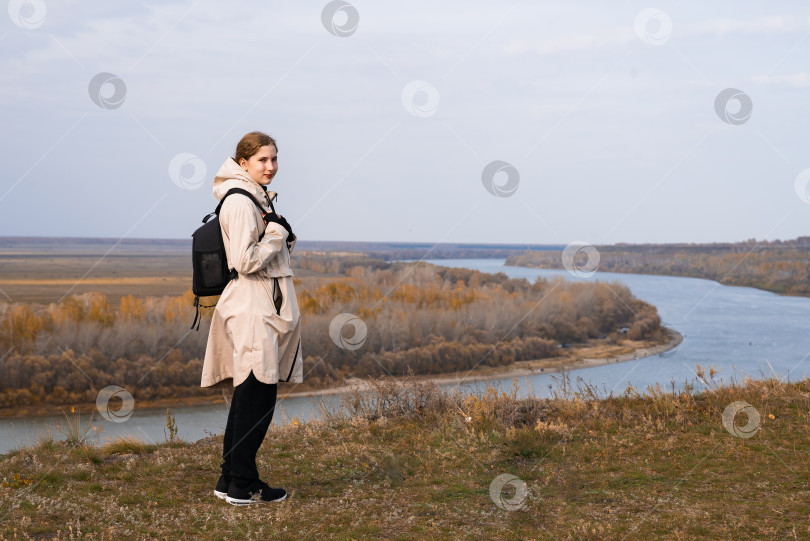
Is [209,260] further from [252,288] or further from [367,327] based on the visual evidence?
[367,327]

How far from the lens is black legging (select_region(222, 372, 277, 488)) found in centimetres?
445

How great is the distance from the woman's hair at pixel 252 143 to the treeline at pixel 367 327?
99.3 feet

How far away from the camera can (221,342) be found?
454cm

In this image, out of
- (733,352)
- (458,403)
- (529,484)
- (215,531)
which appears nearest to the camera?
(215,531)

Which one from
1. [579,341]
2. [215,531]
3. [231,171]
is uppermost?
[579,341]

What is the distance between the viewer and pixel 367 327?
43.5 meters

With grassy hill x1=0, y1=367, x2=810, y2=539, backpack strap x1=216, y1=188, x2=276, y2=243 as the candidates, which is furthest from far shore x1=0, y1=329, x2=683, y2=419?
backpack strap x1=216, y1=188, x2=276, y2=243

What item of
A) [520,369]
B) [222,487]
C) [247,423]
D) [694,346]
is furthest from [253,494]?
[694,346]

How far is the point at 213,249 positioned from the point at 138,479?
7.18 feet

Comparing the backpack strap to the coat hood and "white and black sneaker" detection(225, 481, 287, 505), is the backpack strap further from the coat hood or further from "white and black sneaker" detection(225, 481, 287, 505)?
"white and black sneaker" detection(225, 481, 287, 505)

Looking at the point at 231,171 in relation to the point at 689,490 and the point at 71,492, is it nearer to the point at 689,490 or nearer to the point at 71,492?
the point at 71,492

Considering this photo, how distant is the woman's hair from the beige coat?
95 millimetres

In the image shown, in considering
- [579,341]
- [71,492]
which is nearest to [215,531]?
[71,492]

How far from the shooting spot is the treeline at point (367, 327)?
109ft
